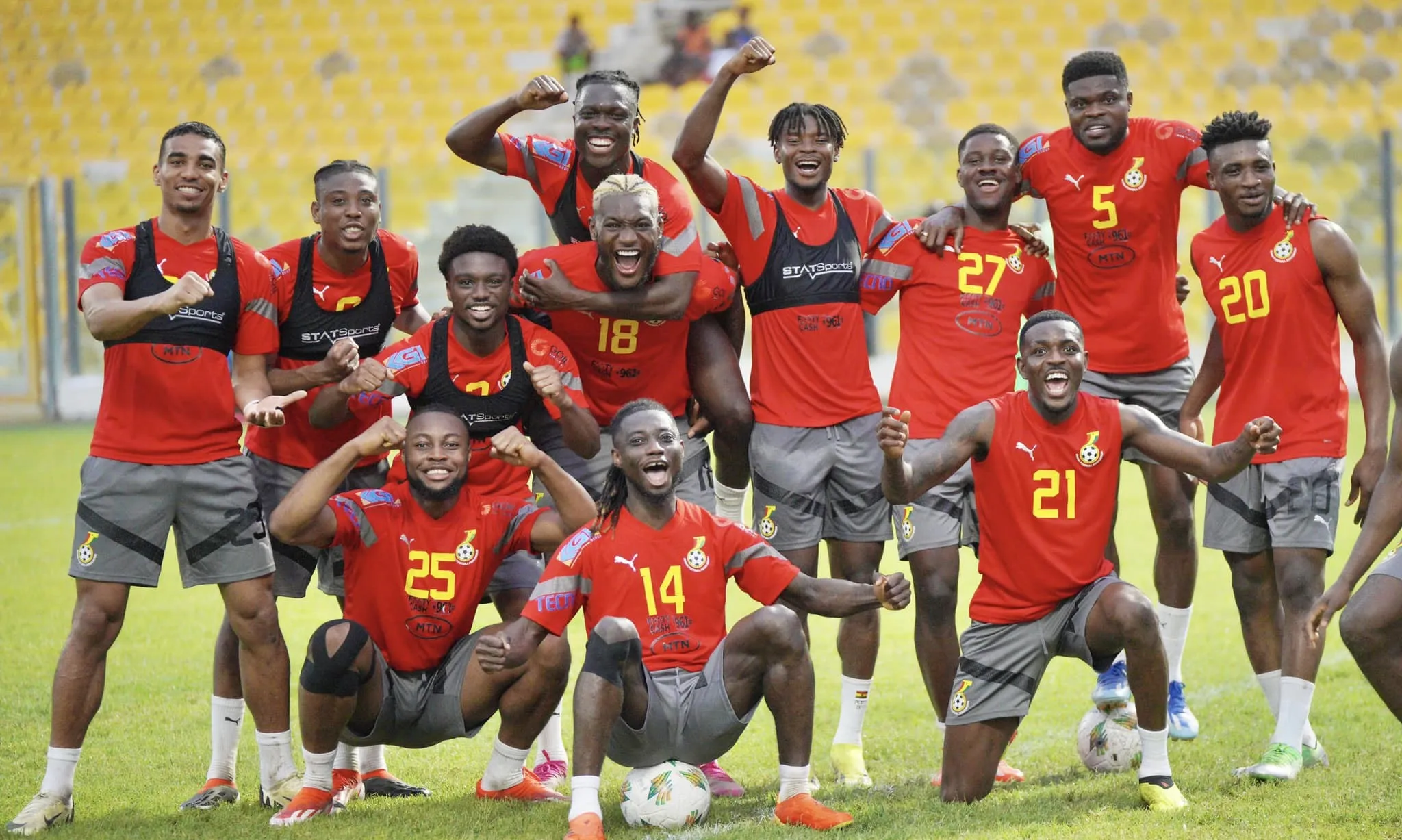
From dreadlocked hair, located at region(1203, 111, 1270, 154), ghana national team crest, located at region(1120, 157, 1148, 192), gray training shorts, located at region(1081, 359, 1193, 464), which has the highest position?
dreadlocked hair, located at region(1203, 111, 1270, 154)

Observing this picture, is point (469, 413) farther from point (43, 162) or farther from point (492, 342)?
point (43, 162)

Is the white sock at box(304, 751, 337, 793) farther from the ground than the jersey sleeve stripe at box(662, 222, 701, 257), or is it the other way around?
the jersey sleeve stripe at box(662, 222, 701, 257)

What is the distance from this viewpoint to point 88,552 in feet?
17.4

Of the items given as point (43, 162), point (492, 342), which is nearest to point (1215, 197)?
point (492, 342)

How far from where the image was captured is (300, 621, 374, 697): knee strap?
199 inches

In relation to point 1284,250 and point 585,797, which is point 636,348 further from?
point 1284,250

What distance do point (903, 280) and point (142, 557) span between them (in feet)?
10.2

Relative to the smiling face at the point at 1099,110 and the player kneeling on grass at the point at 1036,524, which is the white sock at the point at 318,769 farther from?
the smiling face at the point at 1099,110

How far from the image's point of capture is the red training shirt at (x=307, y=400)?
19.2 ft

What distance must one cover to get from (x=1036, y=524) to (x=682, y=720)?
4.75ft

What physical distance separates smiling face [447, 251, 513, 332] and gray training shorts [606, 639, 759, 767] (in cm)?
152

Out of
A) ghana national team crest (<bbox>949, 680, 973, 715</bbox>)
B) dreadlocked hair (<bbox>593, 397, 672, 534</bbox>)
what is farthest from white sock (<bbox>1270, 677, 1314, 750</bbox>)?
dreadlocked hair (<bbox>593, 397, 672, 534</bbox>)

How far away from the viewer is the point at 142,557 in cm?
533

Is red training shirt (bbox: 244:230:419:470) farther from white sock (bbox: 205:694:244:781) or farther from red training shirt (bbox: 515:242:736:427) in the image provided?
white sock (bbox: 205:694:244:781)
